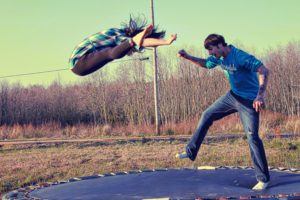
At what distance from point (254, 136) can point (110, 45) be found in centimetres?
129

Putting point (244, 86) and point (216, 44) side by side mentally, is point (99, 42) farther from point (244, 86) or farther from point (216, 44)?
point (244, 86)

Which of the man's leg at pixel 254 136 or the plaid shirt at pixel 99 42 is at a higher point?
the plaid shirt at pixel 99 42

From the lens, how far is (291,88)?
18.5m

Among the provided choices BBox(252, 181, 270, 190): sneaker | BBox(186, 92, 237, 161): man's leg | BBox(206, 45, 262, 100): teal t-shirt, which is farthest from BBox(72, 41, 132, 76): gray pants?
BBox(252, 181, 270, 190): sneaker

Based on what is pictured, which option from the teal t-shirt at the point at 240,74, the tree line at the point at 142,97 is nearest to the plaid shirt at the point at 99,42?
the teal t-shirt at the point at 240,74

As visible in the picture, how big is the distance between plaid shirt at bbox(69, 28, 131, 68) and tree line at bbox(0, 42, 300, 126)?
14182 millimetres

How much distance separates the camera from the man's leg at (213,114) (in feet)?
11.9

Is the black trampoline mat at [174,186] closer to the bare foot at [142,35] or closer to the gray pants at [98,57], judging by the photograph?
the gray pants at [98,57]

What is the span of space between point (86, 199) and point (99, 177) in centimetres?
125

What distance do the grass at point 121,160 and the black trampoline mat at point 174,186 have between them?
1597 mm

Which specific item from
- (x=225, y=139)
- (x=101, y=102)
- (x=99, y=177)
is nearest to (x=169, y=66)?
(x=101, y=102)

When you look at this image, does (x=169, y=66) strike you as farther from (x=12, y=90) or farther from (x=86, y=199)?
(x=86, y=199)

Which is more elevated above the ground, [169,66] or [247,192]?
[169,66]

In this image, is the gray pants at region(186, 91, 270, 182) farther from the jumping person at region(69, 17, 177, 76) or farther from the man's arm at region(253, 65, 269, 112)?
the jumping person at region(69, 17, 177, 76)
